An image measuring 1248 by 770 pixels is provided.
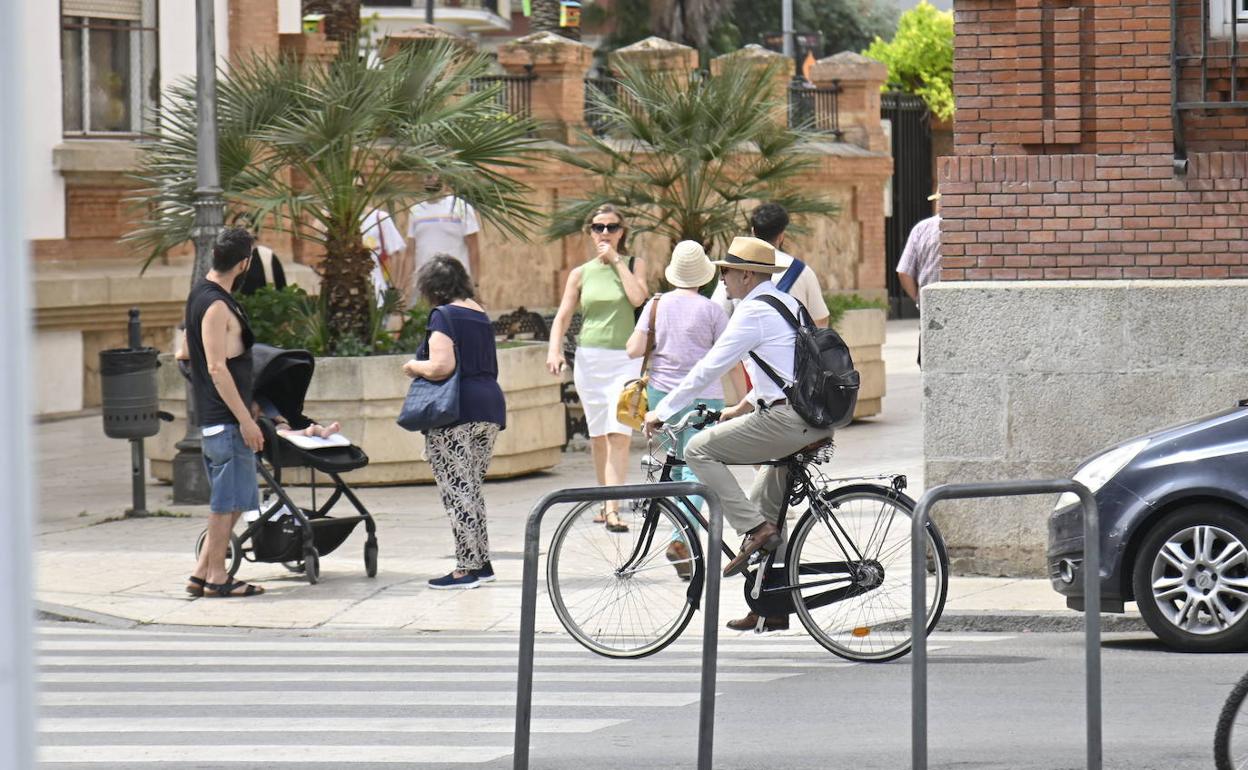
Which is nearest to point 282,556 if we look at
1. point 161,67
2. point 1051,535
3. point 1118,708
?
point 1051,535

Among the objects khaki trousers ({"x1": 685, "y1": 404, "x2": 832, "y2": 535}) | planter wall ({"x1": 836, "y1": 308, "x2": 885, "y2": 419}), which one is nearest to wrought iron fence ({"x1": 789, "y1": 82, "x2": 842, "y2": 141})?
planter wall ({"x1": 836, "y1": 308, "x2": 885, "y2": 419})

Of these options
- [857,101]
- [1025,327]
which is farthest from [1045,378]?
[857,101]

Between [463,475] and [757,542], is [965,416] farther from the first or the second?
[463,475]

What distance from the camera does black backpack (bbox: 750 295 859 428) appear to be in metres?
8.38

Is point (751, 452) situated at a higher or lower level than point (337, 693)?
higher

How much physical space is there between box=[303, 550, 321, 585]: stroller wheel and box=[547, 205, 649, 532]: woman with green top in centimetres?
202

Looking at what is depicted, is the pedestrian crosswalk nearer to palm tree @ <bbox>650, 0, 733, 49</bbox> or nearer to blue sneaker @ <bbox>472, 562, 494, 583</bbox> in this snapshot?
blue sneaker @ <bbox>472, 562, 494, 583</bbox>

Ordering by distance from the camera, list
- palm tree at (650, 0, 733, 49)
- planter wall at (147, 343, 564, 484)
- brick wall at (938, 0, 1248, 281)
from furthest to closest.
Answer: palm tree at (650, 0, 733, 49)
planter wall at (147, 343, 564, 484)
brick wall at (938, 0, 1248, 281)

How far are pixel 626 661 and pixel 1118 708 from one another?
2.28 meters

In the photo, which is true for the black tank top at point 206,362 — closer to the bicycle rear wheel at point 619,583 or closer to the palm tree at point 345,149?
the bicycle rear wheel at point 619,583

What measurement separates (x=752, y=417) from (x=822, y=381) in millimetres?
366

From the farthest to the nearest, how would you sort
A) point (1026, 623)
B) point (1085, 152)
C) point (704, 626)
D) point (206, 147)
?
1. point (206, 147)
2. point (1085, 152)
3. point (1026, 623)
4. point (704, 626)

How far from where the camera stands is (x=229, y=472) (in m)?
9.92

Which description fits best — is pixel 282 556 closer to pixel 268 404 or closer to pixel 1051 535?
pixel 268 404
